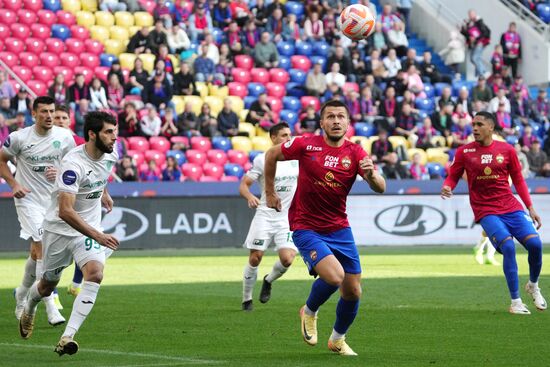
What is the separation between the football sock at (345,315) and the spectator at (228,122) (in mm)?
20518

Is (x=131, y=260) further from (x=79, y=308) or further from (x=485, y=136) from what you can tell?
(x=79, y=308)

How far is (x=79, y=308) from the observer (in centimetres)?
1053

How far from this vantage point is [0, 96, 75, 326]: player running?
1349 cm

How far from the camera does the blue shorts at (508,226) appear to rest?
48.7ft

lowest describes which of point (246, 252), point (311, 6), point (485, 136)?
point (246, 252)

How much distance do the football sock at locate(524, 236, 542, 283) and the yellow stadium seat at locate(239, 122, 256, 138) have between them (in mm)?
17113

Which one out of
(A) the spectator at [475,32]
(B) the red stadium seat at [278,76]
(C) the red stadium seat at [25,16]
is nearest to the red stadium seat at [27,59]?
(C) the red stadium seat at [25,16]

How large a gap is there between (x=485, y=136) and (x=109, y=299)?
5.25 meters

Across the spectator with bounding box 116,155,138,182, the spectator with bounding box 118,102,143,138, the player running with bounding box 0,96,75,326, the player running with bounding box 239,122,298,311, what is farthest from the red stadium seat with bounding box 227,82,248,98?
the player running with bounding box 0,96,75,326

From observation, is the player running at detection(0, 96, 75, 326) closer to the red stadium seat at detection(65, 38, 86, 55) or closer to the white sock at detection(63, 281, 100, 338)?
the white sock at detection(63, 281, 100, 338)

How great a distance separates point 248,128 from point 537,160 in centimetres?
761

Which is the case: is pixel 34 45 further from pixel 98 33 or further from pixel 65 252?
pixel 65 252

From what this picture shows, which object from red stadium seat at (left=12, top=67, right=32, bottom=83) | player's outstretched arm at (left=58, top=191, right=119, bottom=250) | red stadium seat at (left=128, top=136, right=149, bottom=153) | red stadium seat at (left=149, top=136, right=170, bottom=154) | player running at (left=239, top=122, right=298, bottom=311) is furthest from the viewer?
red stadium seat at (left=12, top=67, right=32, bottom=83)

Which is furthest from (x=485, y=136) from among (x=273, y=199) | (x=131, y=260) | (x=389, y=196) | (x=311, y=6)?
(x=311, y=6)
